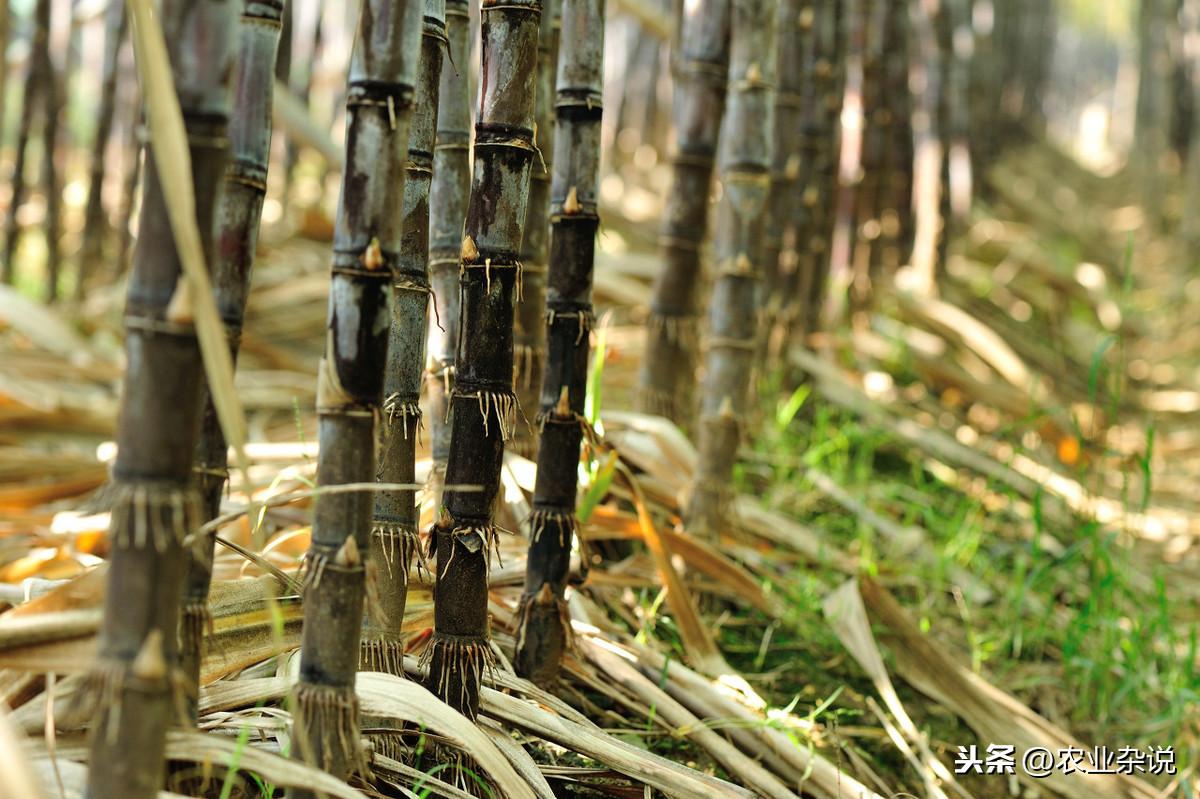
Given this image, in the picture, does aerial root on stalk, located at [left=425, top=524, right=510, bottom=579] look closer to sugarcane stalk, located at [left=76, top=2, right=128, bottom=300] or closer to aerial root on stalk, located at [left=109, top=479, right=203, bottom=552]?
aerial root on stalk, located at [left=109, top=479, right=203, bottom=552]

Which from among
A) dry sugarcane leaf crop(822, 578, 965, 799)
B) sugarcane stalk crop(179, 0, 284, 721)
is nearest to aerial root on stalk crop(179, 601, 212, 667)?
sugarcane stalk crop(179, 0, 284, 721)

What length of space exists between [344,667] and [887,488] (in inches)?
74.6

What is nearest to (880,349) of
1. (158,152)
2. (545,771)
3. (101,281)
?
(545,771)

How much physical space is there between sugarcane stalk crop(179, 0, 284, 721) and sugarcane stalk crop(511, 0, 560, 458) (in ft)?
2.07

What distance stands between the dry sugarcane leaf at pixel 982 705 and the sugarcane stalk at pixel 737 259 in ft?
1.08

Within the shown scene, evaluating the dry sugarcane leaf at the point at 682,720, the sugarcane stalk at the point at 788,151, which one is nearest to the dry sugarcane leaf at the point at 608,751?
the dry sugarcane leaf at the point at 682,720

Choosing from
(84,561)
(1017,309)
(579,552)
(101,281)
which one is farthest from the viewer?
(1017,309)

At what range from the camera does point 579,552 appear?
1.52 m

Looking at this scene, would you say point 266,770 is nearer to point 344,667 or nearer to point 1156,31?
point 344,667

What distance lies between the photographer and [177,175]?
2.40 feet

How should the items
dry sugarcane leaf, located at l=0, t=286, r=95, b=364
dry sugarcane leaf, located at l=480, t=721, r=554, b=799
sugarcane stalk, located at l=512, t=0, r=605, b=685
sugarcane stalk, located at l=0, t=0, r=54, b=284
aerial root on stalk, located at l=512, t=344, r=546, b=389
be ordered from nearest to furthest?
dry sugarcane leaf, located at l=480, t=721, r=554, b=799 → sugarcane stalk, located at l=512, t=0, r=605, b=685 → aerial root on stalk, located at l=512, t=344, r=546, b=389 → dry sugarcane leaf, located at l=0, t=286, r=95, b=364 → sugarcane stalk, located at l=0, t=0, r=54, b=284

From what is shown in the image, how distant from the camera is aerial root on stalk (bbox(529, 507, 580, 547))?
139 cm

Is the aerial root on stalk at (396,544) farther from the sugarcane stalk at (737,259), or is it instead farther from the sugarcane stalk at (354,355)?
the sugarcane stalk at (737,259)

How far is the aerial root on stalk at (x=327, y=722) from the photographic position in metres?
0.96
